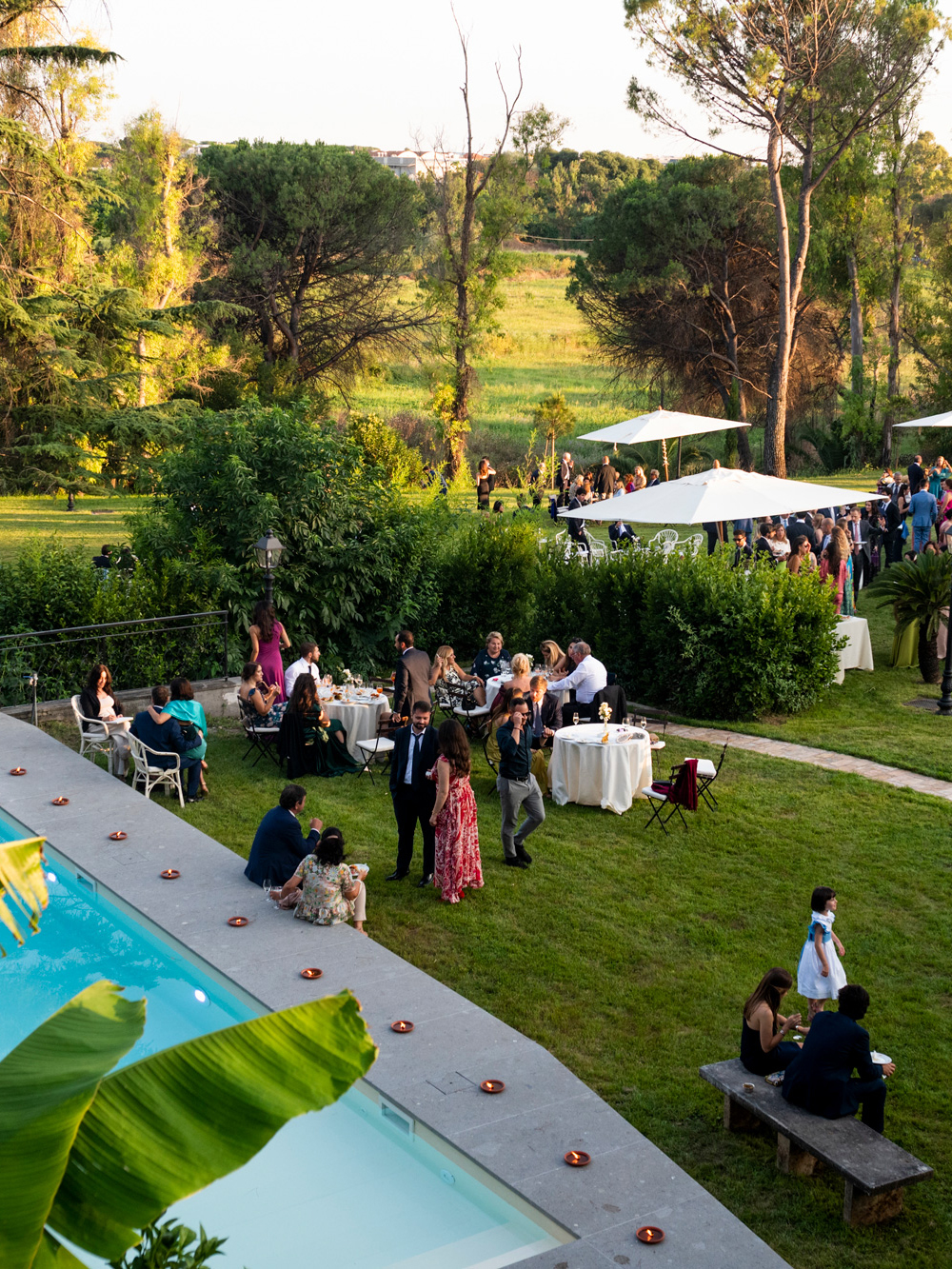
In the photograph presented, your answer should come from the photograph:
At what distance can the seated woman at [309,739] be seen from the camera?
11547mm

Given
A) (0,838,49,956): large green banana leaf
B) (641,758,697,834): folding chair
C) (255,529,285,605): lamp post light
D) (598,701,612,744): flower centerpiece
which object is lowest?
(641,758,697,834): folding chair

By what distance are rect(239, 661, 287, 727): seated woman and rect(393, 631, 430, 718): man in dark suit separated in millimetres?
1197

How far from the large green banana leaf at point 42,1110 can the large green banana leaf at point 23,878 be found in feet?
1.14

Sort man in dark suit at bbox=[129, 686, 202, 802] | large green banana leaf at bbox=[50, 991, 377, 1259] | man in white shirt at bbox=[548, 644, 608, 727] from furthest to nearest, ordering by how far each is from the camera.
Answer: man in white shirt at bbox=[548, 644, 608, 727] < man in dark suit at bbox=[129, 686, 202, 802] < large green banana leaf at bbox=[50, 991, 377, 1259]

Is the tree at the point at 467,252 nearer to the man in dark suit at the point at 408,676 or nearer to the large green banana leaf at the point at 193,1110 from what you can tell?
the man in dark suit at the point at 408,676

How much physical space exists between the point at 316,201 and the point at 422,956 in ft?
111

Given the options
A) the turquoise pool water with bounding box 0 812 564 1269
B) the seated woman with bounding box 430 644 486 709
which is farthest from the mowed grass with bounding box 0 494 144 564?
the turquoise pool water with bounding box 0 812 564 1269

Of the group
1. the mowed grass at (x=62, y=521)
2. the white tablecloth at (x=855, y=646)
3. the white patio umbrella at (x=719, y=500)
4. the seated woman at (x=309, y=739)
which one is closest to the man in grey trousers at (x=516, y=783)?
the seated woman at (x=309, y=739)

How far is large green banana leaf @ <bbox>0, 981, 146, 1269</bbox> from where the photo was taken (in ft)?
9.01

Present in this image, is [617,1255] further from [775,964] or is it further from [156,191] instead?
[156,191]

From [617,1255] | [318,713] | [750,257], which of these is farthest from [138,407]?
[617,1255]

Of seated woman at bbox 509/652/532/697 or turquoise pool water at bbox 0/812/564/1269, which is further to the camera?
seated woman at bbox 509/652/532/697

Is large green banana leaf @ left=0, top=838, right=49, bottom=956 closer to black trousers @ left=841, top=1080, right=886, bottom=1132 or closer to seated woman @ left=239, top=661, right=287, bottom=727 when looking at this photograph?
black trousers @ left=841, top=1080, right=886, bottom=1132

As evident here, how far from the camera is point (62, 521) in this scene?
26.0 meters
